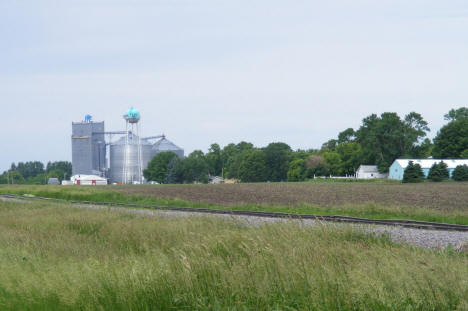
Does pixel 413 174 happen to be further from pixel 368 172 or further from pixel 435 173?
pixel 368 172

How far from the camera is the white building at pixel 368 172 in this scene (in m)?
111

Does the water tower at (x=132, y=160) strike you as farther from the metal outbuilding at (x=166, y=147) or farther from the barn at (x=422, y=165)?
the barn at (x=422, y=165)

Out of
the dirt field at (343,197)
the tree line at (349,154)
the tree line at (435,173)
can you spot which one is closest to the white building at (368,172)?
the tree line at (349,154)

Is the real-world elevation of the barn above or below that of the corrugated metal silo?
below

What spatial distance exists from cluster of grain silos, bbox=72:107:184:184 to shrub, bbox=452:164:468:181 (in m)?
88.8

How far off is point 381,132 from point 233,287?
11207 centimetres

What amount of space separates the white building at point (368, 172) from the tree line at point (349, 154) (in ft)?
4.90

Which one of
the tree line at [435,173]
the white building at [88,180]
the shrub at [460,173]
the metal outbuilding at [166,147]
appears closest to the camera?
the shrub at [460,173]

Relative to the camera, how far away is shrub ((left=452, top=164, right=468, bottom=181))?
80.3 meters

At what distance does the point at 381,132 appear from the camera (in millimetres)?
112688

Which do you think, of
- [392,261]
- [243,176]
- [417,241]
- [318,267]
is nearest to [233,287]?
[318,267]

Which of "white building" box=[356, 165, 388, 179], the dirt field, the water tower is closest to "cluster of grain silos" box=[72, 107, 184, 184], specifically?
the water tower

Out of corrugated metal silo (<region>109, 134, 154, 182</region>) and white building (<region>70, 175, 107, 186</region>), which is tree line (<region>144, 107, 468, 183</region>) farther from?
white building (<region>70, 175, 107, 186</region>)

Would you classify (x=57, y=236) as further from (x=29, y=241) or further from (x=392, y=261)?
(x=392, y=261)
